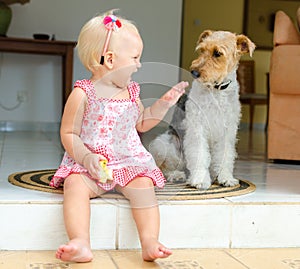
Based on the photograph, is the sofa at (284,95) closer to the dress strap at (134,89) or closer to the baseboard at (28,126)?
the dress strap at (134,89)

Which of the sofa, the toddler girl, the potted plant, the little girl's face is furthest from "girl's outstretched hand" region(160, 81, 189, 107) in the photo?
the potted plant

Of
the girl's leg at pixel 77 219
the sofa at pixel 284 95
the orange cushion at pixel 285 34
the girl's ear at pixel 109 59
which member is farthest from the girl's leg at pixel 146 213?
the orange cushion at pixel 285 34

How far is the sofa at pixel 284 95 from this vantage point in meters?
2.57

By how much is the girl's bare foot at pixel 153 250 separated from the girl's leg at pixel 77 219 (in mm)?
143

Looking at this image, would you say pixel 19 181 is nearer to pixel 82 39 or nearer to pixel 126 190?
pixel 126 190

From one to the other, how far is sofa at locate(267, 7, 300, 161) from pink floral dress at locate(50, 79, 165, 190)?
1.19m

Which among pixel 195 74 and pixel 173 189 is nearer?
pixel 173 189

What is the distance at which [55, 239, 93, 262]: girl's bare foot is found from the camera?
132 cm

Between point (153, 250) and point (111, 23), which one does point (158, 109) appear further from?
point (153, 250)

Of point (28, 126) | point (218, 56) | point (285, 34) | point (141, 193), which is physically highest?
point (285, 34)

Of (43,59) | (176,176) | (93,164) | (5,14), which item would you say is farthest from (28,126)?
(93,164)

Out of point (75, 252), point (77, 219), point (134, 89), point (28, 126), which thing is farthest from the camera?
point (28, 126)

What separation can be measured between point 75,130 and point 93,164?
15 centimetres

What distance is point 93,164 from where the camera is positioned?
1.47m
